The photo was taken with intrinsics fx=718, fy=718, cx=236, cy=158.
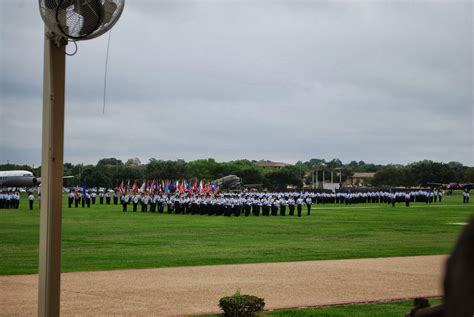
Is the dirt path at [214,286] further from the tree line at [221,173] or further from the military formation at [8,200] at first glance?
the tree line at [221,173]

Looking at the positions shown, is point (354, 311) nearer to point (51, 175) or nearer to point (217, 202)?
point (51, 175)

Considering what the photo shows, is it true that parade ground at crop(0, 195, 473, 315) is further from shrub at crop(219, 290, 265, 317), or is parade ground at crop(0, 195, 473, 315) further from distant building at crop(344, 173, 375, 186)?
distant building at crop(344, 173, 375, 186)

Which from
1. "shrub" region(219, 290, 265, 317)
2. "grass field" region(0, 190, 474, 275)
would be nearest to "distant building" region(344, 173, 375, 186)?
"grass field" region(0, 190, 474, 275)

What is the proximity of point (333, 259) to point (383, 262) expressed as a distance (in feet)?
4.25

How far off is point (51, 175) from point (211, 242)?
1785 centimetres

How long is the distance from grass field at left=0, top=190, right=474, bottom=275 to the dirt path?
4.50ft

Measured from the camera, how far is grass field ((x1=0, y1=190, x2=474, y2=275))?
17.4 metres

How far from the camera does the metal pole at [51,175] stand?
16.6 ft

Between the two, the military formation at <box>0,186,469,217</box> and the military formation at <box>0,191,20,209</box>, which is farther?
the military formation at <box>0,191,20,209</box>

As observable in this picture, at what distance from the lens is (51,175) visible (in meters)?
5.07

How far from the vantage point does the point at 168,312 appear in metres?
9.88

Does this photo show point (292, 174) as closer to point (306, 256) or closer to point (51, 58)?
point (306, 256)

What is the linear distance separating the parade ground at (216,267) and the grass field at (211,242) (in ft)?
0.11

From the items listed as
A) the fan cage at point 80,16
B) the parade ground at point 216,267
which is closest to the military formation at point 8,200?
the parade ground at point 216,267
